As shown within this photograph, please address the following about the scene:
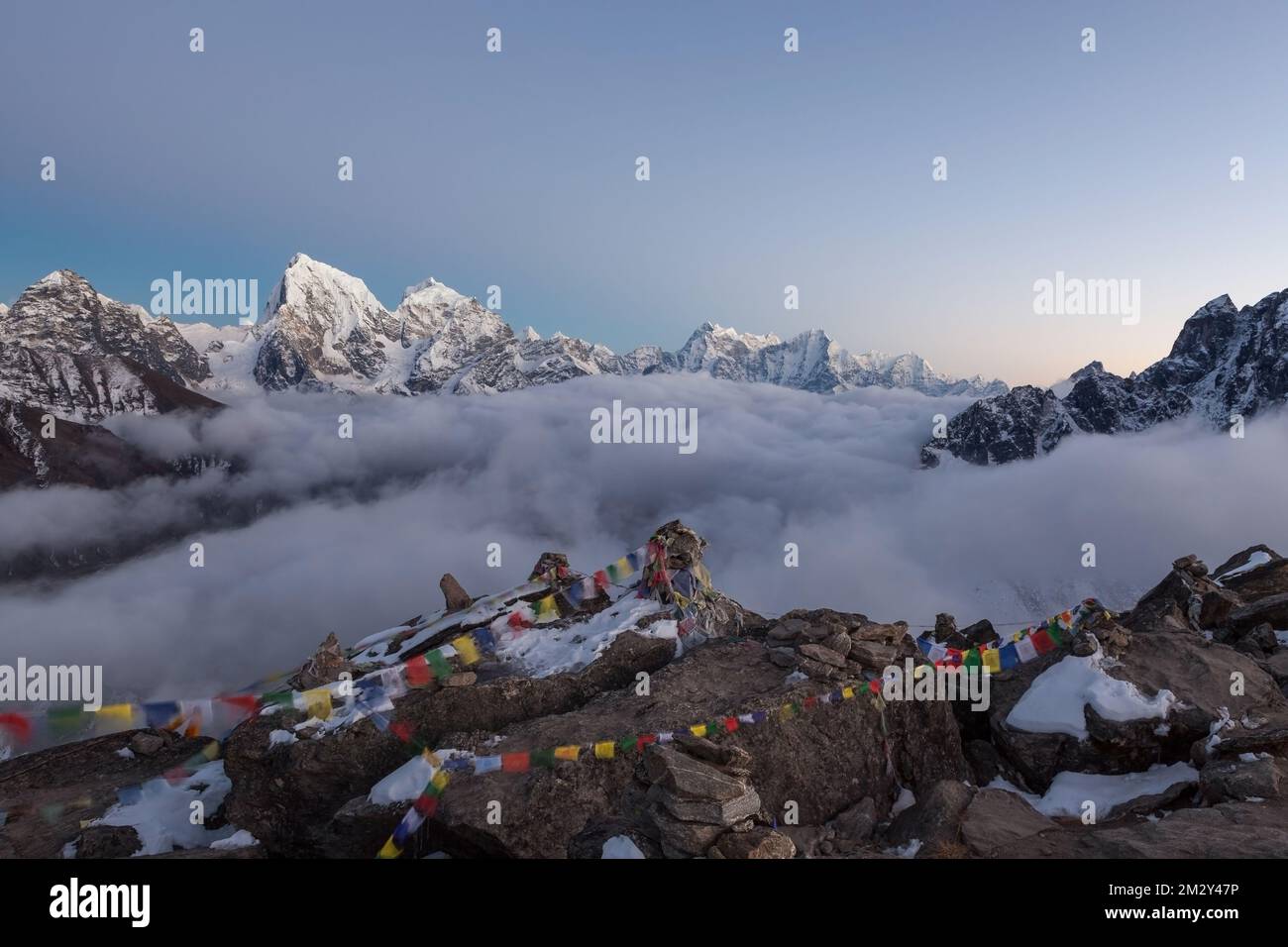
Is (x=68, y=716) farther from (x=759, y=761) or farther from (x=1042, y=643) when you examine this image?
(x=1042, y=643)

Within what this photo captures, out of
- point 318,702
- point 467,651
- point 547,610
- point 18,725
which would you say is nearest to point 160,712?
point 18,725

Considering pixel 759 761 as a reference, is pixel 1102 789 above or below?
→ below

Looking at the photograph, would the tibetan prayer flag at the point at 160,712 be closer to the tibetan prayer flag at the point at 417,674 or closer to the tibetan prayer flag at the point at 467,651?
the tibetan prayer flag at the point at 417,674

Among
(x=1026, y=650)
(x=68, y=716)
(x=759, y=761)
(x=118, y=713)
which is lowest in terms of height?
(x=759, y=761)

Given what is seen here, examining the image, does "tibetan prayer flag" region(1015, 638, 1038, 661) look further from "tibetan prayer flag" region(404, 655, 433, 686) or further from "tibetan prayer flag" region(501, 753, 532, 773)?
"tibetan prayer flag" region(404, 655, 433, 686)
